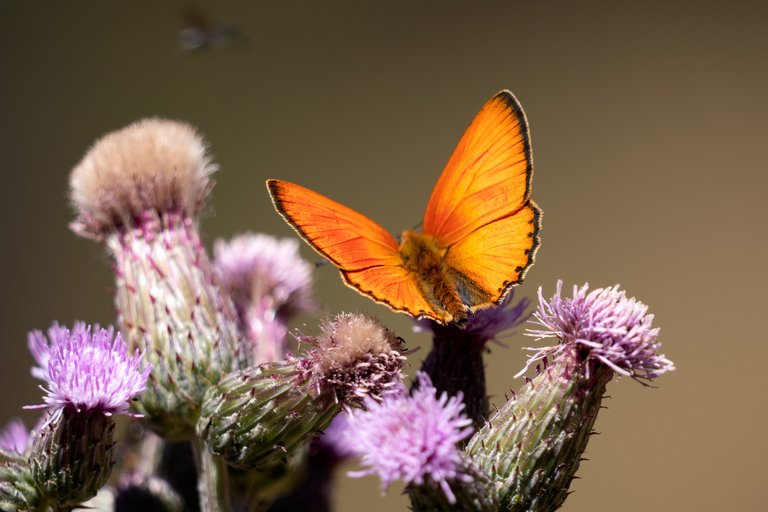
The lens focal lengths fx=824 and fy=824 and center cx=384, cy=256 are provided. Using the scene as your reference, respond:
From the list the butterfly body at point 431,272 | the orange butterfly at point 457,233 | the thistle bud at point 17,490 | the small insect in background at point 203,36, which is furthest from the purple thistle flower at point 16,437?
the small insect in background at point 203,36

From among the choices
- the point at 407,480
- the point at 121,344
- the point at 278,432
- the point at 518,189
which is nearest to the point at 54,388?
the point at 121,344

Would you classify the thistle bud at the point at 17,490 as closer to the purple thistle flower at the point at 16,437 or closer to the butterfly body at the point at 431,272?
the purple thistle flower at the point at 16,437

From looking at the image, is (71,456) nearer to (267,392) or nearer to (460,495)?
(267,392)

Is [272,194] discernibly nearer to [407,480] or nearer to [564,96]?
[407,480]

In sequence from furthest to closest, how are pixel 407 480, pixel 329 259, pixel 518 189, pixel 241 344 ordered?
pixel 241 344 < pixel 518 189 < pixel 329 259 < pixel 407 480

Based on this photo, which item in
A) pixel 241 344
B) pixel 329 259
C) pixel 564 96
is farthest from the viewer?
pixel 564 96

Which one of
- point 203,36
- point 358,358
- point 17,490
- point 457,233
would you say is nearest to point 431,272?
point 457,233
